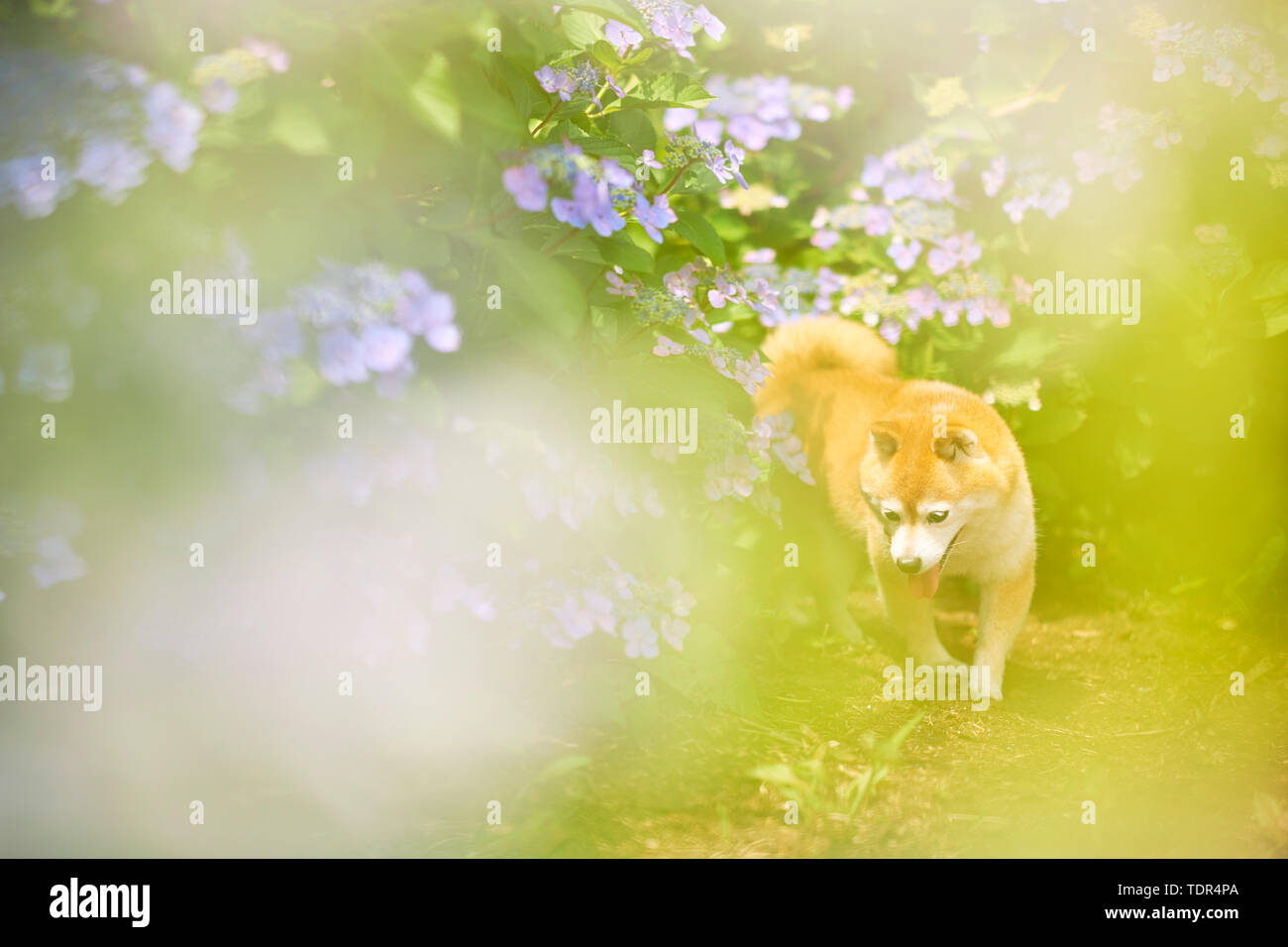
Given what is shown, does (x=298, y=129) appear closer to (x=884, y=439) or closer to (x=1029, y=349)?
(x=884, y=439)

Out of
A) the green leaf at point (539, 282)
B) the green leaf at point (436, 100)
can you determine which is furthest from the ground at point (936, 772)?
the green leaf at point (436, 100)

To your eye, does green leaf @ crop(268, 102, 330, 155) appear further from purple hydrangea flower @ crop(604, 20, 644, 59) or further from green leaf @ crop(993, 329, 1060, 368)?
green leaf @ crop(993, 329, 1060, 368)

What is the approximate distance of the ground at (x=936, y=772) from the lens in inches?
73.7

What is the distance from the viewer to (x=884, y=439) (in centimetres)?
246

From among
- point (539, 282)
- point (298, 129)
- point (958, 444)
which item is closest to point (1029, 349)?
point (958, 444)

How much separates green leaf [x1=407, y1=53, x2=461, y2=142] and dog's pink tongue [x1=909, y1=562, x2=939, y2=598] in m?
1.55

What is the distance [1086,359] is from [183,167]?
7.41 ft

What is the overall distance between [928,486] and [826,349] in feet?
2.59

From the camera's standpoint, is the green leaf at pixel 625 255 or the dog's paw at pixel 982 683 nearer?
the green leaf at pixel 625 255

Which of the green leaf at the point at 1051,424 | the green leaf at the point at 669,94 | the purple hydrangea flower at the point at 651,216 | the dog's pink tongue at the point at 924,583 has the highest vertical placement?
the green leaf at the point at 669,94

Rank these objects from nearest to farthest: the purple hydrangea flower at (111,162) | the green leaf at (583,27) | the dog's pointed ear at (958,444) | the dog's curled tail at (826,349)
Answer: the purple hydrangea flower at (111,162) → the green leaf at (583,27) → the dog's pointed ear at (958,444) → the dog's curled tail at (826,349)

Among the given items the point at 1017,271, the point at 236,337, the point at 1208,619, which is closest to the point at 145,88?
the point at 236,337

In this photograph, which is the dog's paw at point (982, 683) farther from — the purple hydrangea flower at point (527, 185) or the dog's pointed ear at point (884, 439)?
the purple hydrangea flower at point (527, 185)

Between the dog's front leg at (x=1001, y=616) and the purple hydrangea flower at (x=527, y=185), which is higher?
the purple hydrangea flower at (x=527, y=185)
